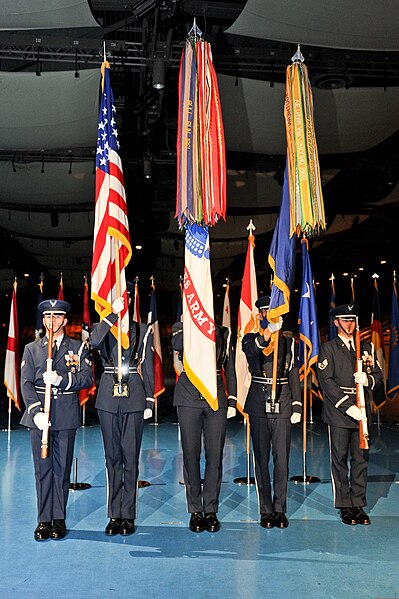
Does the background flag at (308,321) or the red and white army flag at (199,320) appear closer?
the red and white army flag at (199,320)

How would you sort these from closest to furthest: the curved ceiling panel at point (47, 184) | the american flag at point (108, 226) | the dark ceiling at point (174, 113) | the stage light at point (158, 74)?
the american flag at point (108, 226)
the stage light at point (158, 74)
the dark ceiling at point (174, 113)
the curved ceiling panel at point (47, 184)

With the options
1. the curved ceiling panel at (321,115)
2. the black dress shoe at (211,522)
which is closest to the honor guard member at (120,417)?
the black dress shoe at (211,522)

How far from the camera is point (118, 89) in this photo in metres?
8.10

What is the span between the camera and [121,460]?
14.2 feet

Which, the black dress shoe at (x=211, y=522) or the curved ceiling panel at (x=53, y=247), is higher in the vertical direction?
the curved ceiling panel at (x=53, y=247)

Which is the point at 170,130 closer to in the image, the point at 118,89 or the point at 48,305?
the point at 118,89

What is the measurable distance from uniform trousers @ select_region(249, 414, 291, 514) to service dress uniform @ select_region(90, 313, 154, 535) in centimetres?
83

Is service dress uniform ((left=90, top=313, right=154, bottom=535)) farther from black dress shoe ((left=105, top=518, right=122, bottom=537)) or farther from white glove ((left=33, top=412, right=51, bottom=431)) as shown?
white glove ((left=33, top=412, right=51, bottom=431))

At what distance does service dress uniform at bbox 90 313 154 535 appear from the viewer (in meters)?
4.25

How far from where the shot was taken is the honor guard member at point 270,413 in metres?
4.50

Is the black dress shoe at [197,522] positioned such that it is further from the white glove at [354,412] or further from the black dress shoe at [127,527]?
the white glove at [354,412]

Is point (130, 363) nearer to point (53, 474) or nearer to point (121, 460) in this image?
point (121, 460)

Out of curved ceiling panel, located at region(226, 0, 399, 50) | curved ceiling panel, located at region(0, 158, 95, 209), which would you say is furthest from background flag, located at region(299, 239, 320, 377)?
curved ceiling panel, located at region(0, 158, 95, 209)

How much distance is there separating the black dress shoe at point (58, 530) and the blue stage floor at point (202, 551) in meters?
0.05
